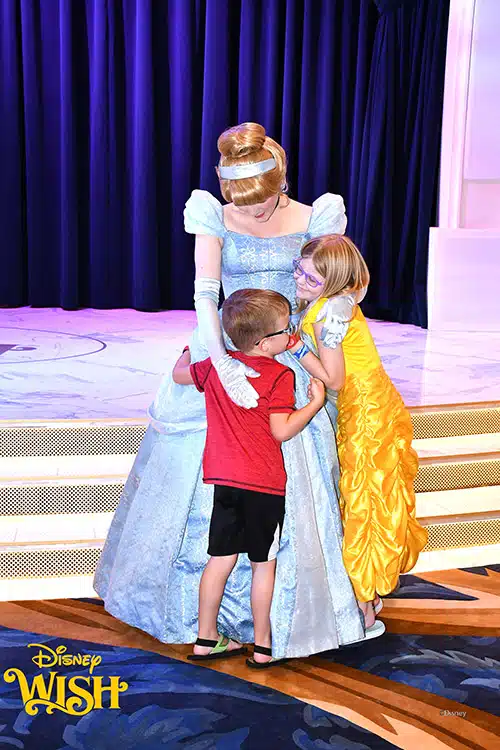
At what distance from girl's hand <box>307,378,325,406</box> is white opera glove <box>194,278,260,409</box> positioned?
0.54 feet

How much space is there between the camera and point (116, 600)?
9.02ft

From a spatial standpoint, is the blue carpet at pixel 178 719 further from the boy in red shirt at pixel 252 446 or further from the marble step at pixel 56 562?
the marble step at pixel 56 562

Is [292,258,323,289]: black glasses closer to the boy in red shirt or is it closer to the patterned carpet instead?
the boy in red shirt

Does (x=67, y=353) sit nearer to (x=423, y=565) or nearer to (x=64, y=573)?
(x=64, y=573)

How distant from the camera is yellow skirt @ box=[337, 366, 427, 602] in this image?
2697 mm

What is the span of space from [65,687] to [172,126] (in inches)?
203

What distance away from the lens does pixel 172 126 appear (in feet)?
22.7

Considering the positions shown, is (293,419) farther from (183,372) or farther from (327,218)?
(327,218)

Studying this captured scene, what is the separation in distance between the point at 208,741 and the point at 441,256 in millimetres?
4659

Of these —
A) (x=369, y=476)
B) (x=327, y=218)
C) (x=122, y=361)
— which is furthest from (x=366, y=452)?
(x=122, y=361)

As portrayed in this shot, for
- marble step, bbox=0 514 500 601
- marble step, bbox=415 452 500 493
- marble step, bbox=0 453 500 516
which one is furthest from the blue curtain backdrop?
marble step, bbox=0 514 500 601

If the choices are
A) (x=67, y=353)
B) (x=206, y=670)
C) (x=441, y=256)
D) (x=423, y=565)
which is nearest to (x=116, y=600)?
(x=206, y=670)

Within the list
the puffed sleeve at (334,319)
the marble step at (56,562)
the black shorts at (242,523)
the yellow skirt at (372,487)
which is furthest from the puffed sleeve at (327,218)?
the marble step at (56,562)

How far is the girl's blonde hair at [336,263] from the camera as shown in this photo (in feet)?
8.20
